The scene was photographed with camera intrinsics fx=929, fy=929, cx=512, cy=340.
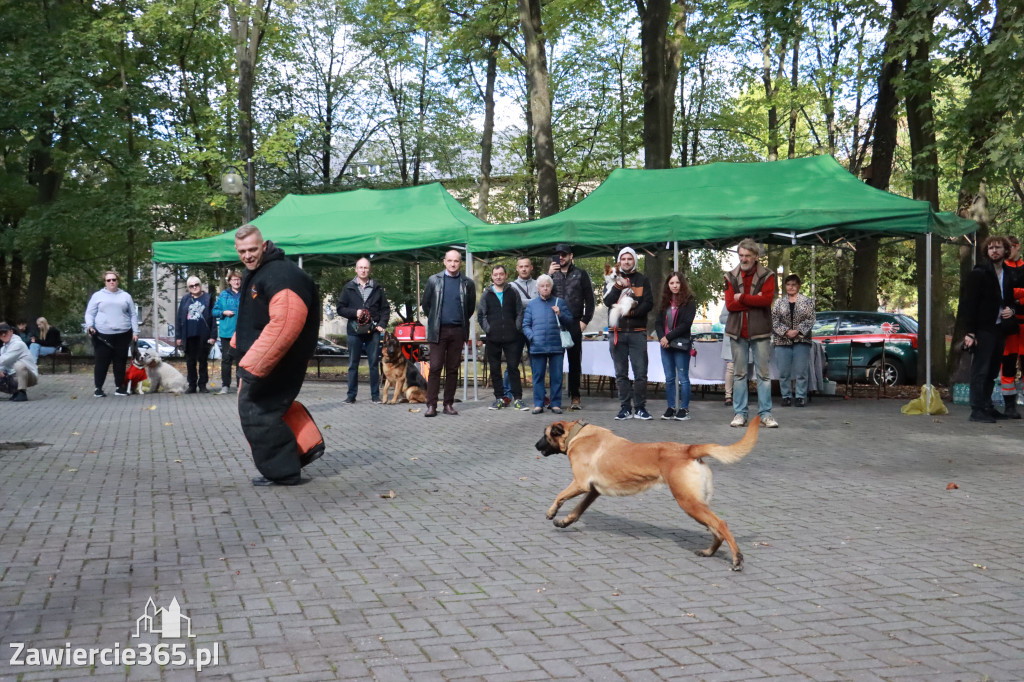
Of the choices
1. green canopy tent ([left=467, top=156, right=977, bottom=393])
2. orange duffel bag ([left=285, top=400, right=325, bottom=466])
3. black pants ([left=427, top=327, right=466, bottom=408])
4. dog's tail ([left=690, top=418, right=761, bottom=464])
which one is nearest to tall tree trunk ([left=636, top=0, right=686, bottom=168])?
green canopy tent ([left=467, top=156, right=977, bottom=393])

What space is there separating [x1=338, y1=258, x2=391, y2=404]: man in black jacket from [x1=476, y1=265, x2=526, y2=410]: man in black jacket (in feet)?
5.89

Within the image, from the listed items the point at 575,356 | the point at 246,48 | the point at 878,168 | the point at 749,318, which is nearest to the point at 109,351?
the point at 575,356

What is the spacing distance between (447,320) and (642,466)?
7.13 metres

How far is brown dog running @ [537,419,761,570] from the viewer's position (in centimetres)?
509

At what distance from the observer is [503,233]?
47.5 feet

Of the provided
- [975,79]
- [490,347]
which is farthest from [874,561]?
[975,79]

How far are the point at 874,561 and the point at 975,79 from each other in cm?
1090

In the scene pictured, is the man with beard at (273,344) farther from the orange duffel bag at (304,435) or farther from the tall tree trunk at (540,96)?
the tall tree trunk at (540,96)

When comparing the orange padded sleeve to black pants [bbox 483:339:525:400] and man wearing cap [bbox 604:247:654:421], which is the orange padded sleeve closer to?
man wearing cap [bbox 604:247:654:421]

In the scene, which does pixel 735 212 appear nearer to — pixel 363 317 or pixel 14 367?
pixel 363 317

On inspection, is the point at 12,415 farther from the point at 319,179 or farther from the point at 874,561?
the point at 319,179

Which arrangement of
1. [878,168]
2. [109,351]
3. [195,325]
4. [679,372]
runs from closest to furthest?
[679,372]
[109,351]
[195,325]
[878,168]

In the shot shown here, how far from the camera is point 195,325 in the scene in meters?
15.7

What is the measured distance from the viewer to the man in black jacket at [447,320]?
1234cm
